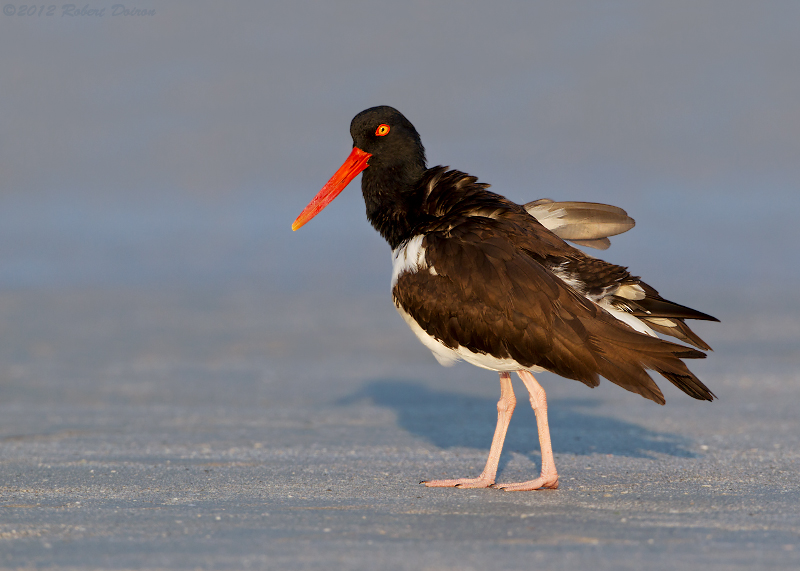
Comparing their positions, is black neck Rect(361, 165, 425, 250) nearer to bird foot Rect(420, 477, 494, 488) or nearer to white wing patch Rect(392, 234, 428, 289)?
white wing patch Rect(392, 234, 428, 289)

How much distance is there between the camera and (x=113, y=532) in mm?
5020

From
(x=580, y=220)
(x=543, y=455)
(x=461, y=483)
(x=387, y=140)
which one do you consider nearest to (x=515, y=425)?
(x=580, y=220)

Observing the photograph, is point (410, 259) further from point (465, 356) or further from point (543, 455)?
point (543, 455)

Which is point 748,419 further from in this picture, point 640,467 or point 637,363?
point 637,363

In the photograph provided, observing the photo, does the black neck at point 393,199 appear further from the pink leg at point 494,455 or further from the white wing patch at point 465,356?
the pink leg at point 494,455

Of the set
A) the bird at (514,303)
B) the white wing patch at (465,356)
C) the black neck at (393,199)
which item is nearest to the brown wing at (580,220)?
the bird at (514,303)

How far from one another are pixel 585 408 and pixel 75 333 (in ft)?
28.8

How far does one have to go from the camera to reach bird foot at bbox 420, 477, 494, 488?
6.53m

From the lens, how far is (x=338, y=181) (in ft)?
26.1

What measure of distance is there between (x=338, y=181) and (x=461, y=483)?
110 inches

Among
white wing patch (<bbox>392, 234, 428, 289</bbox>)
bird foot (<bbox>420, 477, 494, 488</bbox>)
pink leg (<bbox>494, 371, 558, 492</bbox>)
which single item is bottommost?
bird foot (<bbox>420, 477, 494, 488</bbox>)

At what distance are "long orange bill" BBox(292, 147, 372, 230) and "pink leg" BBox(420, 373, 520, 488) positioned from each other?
2.07 metres

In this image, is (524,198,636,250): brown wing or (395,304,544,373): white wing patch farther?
(524,198,636,250): brown wing

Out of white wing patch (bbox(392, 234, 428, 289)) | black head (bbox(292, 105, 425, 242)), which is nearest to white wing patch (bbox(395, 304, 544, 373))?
white wing patch (bbox(392, 234, 428, 289))
